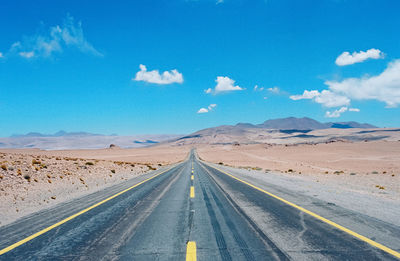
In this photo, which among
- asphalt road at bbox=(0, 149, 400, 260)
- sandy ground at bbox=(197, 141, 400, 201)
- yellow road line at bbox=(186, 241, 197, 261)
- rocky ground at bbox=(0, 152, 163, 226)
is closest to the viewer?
yellow road line at bbox=(186, 241, 197, 261)

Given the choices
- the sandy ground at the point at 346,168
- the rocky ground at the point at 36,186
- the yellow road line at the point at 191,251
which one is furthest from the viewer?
the sandy ground at the point at 346,168

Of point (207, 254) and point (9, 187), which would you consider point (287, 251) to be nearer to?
point (207, 254)

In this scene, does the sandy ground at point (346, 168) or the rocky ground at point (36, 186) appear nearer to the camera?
the rocky ground at point (36, 186)

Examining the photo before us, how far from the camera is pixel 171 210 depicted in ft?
25.1

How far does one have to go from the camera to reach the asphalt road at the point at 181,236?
4.23m

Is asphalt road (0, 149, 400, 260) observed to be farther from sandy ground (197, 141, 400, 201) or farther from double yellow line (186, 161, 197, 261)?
sandy ground (197, 141, 400, 201)

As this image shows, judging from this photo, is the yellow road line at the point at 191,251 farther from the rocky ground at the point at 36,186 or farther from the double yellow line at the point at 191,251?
the rocky ground at the point at 36,186

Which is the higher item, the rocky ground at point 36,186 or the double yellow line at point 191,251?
the double yellow line at point 191,251

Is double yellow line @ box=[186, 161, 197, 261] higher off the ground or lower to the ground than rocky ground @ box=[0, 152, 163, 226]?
higher

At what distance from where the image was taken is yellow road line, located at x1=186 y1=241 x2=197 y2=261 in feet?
13.3

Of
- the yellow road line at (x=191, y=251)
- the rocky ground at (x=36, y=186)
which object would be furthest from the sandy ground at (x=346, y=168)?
the rocky ground at (x=36, y=186)

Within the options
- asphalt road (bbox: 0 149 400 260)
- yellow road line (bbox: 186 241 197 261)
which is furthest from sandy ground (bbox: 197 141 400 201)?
yellow road line (bbox: 186 241 197 261)

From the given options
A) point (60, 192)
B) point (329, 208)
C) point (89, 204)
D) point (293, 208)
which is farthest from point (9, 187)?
point (329, 208)

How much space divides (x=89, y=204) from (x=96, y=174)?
1288 cm
